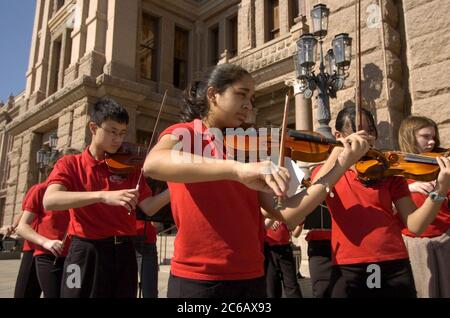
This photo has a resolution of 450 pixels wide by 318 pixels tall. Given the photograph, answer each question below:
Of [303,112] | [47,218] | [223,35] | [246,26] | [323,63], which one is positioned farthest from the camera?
[223,35]

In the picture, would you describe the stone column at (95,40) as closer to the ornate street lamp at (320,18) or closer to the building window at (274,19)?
the building window at (274,19)

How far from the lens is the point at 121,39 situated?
1125 cm

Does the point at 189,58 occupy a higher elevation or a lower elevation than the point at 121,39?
higher

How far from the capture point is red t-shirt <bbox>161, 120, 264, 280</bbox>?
141 centimetres

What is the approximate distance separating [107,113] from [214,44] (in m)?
11.9

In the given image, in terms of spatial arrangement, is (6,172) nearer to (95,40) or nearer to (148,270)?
(95,40)

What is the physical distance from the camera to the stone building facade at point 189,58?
16.4 ft

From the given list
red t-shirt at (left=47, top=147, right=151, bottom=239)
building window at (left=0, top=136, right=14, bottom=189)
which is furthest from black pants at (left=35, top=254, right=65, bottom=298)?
building window at (left=0, top=136, right=14, bottom=189)

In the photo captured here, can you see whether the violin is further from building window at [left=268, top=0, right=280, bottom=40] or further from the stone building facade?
building window at [left=268, top=0, right=280, bottom=40]

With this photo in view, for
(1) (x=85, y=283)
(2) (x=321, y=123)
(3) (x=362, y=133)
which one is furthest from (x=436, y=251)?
(2) (x=321, y=123)

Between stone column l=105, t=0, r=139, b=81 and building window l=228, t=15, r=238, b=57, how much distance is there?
304 centimetres

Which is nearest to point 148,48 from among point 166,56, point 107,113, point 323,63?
point 166,56

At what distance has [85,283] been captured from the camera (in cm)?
210

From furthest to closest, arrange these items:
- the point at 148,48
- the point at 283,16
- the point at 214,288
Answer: the point at 148,48, the point at 283,16, the point at 214,288
